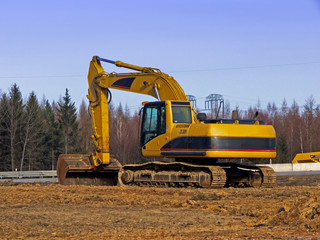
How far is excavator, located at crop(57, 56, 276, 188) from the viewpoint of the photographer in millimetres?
17766

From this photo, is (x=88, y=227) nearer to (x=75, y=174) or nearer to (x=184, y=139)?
(x=184, y=139)

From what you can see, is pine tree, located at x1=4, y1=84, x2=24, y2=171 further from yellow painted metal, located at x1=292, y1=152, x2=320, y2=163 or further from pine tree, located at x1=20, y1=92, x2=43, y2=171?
yellow painted metal, located at x1=292, y1=152, x2=320, y2=163

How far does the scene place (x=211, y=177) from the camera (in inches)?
699

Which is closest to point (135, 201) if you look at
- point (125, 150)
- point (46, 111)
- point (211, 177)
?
point (211, 177)

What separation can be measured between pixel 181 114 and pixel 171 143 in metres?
1.18

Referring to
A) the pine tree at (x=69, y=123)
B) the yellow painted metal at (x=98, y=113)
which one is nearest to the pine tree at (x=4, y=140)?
the pine tree at (x=69, y=123)

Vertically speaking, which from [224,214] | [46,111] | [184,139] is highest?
[46,111]

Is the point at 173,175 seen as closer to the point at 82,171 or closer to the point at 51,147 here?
the point at 82,171

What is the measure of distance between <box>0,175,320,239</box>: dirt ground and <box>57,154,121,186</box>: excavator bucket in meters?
5.03

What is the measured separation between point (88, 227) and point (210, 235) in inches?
99.1

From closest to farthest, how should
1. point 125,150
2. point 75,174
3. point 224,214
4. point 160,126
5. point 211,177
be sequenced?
point 224,214
point 211,177
point 160,126
point 75,174
point 125,150

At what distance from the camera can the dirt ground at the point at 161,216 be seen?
9.03 metres

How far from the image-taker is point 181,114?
18922mm

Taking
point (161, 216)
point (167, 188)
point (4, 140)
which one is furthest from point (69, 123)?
point (161, 216)
